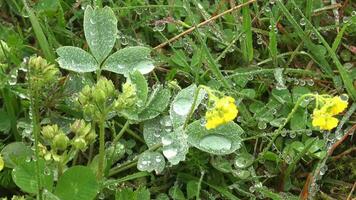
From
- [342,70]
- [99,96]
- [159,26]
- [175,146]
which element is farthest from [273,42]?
[99,96]

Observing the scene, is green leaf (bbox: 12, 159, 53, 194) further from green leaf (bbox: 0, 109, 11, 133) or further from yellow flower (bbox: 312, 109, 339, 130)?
yellow flower (bbox: 312, 109, 339, 130)

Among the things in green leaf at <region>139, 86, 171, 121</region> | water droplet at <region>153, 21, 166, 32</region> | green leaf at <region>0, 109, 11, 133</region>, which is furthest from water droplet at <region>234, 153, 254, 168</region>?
green leaf at <region>0, 109, 11, 133</region>

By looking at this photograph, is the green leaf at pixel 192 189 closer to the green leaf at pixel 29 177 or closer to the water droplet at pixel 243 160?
the water droplet at pixel 243 160

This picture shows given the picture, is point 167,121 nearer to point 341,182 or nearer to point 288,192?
point 288,192

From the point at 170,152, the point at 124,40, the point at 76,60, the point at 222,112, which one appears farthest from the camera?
the point at 124,40

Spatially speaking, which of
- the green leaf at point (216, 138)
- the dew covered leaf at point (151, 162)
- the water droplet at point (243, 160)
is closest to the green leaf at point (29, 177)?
the dew covered leaf at point (151, 162)

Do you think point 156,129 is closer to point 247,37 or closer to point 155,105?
point 155,105
